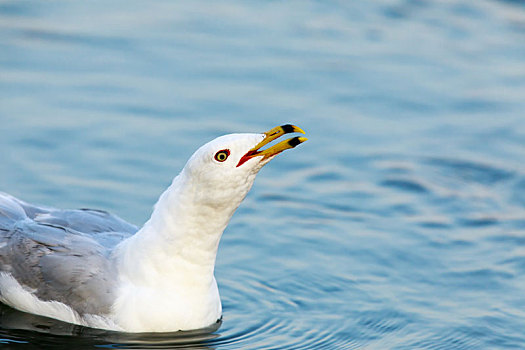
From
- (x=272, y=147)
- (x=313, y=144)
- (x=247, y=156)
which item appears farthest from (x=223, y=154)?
(x=313, y=144)

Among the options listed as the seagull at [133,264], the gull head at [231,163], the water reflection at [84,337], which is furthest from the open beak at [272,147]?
the water reflection at [84,337]

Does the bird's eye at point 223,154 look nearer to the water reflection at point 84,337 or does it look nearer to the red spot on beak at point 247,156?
the red spot on beak at point 247,156

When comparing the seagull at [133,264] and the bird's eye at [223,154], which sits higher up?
the bird's eye at [223,154]

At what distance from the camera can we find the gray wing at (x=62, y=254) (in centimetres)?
802

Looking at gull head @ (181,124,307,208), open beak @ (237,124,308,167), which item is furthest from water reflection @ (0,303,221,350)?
open beak @ (237,124,308,167)

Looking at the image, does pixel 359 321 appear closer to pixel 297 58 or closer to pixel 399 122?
pixel 399 122

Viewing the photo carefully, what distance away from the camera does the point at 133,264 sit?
26.3 feet

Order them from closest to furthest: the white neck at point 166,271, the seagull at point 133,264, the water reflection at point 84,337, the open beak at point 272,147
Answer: the open beak at point 272,147, the seagull at point 133,264, the white neck at point 166,271, the water reflection at point 84,337

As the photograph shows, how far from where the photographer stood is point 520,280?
9.45m

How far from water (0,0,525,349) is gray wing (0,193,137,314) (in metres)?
0.30

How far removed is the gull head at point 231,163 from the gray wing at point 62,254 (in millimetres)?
1093

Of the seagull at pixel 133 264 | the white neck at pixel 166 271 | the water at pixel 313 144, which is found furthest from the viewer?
the water at pixel 313 144

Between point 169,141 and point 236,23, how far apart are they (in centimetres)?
341

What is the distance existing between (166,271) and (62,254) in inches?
31.2
